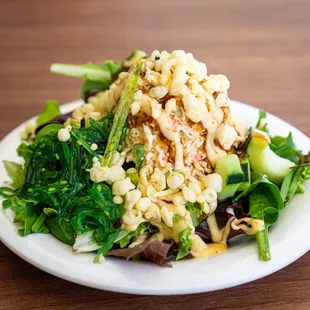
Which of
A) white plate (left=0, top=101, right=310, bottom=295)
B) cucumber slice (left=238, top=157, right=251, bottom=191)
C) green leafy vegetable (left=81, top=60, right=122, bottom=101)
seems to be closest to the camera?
white plate (left=0, top=101, right=310, bottom=295)

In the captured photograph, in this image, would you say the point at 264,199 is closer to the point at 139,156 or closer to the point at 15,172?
the point at 139,156

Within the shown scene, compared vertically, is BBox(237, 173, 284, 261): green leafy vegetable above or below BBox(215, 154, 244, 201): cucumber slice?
below

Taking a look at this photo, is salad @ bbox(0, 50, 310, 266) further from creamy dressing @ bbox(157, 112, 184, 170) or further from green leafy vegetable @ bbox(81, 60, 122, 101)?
green leafy vegetable @ bbox(81, 60, 122, 101)

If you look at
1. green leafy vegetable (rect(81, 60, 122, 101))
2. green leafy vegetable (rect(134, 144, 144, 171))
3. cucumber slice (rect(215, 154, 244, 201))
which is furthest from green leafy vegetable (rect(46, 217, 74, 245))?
green leafy vegetable (rect(81, 60, 122, 101))

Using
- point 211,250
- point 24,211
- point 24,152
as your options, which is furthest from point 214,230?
point 24,152

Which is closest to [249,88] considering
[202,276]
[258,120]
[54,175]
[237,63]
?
[237,63]

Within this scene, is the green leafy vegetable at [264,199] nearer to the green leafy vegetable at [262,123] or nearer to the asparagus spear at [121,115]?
the green leafy vegetable at [262,123]

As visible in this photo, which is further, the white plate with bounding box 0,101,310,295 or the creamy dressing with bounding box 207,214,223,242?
the creamy dressing with bounding box 207,214,223,242
